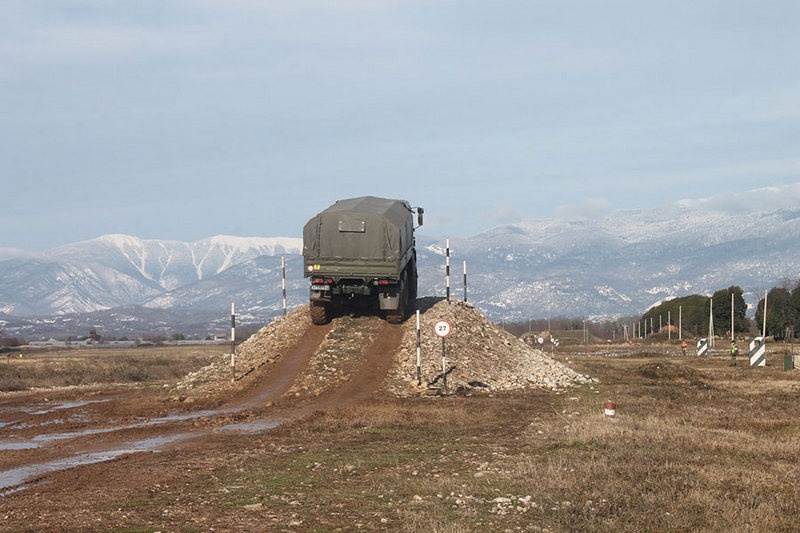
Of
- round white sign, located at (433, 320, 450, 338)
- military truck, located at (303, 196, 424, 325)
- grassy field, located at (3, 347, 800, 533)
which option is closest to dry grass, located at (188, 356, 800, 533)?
grassy field, located at (3, 347, 800, 533)

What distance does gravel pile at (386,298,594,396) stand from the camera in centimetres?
3894

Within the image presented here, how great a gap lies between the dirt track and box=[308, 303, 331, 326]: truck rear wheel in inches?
17.5

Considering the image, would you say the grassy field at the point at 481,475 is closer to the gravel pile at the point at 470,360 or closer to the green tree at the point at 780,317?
the gravel pile at the point at 470,360

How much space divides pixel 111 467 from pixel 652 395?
2270 centimetres

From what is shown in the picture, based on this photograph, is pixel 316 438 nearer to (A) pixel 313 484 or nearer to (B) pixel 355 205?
(A) pixel 313 484

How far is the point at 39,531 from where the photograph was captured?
569 inches

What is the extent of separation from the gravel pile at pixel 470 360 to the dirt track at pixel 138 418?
0.94 m

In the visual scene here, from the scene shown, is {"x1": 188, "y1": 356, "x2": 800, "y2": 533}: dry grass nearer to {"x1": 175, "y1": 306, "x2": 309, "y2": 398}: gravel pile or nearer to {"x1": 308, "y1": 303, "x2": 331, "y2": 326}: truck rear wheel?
{"x1": 175, "y1": 306, "x2": 309, "y2": 398}: gravel pile

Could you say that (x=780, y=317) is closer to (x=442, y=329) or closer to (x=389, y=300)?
(x=389, y=300)

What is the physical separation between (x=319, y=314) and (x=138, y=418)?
46.3ft

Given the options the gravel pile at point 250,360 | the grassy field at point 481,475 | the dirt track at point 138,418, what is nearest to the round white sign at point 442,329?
the dirt track at point 138,418

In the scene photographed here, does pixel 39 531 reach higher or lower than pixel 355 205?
lower

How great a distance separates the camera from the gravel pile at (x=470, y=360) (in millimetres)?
38938

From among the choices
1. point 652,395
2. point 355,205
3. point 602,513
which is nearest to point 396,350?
point 355,205
